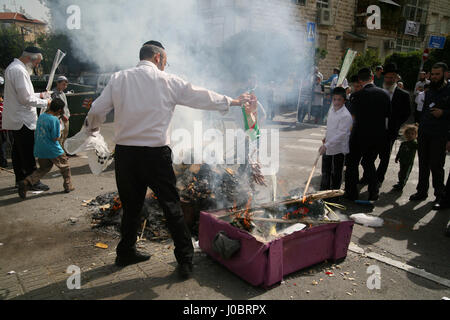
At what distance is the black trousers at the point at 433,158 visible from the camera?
205 inches

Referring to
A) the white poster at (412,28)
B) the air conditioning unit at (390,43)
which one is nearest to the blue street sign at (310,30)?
the air conditioning unit at (390,43)

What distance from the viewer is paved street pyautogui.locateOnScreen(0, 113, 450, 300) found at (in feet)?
9.71

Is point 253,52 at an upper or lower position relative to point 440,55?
lower

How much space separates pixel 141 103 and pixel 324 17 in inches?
820

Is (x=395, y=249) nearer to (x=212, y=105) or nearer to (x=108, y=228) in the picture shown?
(x=212, y=105)

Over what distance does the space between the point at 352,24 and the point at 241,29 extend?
18984mm

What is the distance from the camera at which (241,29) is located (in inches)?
322

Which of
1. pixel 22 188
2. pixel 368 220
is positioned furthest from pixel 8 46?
pixel 368 220

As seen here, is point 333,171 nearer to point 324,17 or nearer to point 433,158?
point 433,158

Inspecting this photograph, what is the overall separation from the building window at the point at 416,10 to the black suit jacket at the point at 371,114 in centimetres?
2680

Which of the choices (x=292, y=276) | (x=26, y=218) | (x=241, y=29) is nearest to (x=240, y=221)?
(x=292, y=276)

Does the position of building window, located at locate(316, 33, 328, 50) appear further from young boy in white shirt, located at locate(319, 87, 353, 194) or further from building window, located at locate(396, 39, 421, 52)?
young boy in white shirt, located at locate(319, 87, 353, 194)

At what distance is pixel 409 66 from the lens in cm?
1828

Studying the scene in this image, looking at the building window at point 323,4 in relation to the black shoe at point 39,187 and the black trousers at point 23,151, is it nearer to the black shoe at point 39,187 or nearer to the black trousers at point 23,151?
the black trousers at point 23,151
